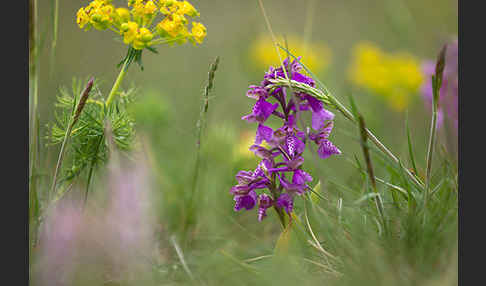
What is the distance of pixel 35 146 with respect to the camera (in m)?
1.49

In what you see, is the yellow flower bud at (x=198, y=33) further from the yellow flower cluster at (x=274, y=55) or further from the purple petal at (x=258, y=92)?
the yellow flower cluster at (x=274, y=55)

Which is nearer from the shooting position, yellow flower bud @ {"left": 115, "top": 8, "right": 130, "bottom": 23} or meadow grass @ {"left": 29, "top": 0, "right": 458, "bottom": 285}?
meadow grass @ {"left": 29, "top": 0, "right": 458, "bottom": 285}

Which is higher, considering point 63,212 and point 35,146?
point 35,146

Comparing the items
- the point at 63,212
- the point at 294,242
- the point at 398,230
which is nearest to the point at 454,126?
the point at 398,230

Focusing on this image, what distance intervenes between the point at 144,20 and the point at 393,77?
2167mm

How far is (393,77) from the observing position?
321 centimetres

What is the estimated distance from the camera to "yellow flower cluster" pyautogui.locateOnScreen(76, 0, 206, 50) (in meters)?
1.44

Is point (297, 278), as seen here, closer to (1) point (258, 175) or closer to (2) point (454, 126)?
→ (1) point (258, 175)

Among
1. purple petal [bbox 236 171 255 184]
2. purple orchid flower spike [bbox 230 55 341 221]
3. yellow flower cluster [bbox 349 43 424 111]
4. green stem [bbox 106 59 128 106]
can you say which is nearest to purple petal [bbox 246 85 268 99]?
purple orchid flower spike [bbox 230 55 341 221]

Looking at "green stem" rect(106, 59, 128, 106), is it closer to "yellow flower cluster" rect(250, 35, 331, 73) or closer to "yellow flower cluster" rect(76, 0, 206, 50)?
"yellow flower cluster" rect(76, 0, 206, 50)

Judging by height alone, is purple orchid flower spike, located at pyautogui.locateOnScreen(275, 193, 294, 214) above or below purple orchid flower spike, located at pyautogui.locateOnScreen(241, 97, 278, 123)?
below

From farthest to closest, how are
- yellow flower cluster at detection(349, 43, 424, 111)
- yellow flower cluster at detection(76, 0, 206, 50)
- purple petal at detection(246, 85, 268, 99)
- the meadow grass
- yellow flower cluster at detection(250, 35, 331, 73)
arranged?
yellow flower cluster at detection(250, 35, 331, 73) < yellow flower cluster at detection(349, 43, 424, 111) < yellow flower cluster at detection(76, 0, 206, 50) < purple petal at detection(246, 85, 268, 99) < the meadow grass

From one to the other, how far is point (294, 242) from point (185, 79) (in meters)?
3.27

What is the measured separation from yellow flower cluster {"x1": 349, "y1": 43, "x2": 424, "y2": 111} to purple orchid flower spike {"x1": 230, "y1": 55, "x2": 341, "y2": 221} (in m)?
2.01
